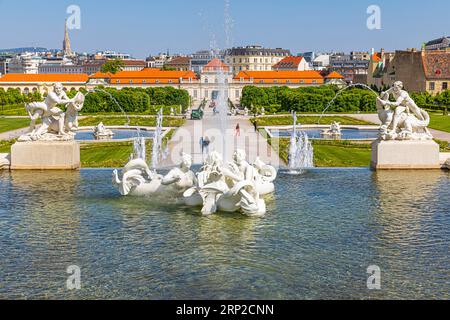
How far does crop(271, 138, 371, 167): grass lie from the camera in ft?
96.8

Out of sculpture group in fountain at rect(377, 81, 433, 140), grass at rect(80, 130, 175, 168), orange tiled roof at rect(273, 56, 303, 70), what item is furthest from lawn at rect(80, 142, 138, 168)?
orange tiled roof at rect(273, 56, 303, 70)

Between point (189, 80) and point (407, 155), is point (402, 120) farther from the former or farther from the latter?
point (189, 80)

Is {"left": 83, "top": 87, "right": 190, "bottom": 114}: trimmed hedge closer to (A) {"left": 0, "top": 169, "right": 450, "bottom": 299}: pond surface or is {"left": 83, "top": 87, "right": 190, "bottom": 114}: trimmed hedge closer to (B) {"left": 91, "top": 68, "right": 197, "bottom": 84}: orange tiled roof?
(B) {"left": 91, "top": 68, "right": 197, "bottom": 84}: orange tiled roof

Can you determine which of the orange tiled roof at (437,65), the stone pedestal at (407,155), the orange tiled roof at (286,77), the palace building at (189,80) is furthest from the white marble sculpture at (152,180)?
the orange tiled roof at (286,77)

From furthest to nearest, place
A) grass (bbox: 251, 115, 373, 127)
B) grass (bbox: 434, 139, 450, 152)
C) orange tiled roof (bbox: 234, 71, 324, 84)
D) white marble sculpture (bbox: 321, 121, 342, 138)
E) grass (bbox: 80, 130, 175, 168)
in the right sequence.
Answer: orange tiled roof (bbox: 234, 71, 324, 84) < grass (bbox: 251, 115, 373, 127) < white marble sculpture (bbox: 321, 121, 342, 138) < grass (bbox: 434, 139, 450, 152) < grass (bbox: 80, 130, 175, 168)

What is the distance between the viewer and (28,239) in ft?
42.2

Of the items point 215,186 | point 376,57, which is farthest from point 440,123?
point 376,57

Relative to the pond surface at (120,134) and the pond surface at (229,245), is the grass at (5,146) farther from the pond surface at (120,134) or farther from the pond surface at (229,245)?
the pond surface at (229,245)

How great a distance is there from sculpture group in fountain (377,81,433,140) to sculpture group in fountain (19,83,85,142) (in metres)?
10.6

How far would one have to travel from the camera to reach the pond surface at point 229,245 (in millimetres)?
10180

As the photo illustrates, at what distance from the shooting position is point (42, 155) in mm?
21172

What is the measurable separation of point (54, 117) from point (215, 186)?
892 centimetres
